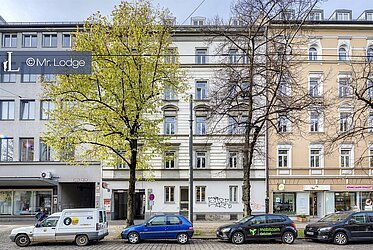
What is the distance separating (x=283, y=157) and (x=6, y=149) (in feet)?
82.4

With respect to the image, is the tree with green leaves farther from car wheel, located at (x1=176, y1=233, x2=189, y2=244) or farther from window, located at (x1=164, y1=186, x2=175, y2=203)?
window, located at (x1=164, y1=186, x2=175, y2=203)

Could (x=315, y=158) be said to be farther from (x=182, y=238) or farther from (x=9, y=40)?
(x=9, y=40)

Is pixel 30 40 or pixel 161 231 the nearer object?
pixel 161 231

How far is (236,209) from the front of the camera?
119ft

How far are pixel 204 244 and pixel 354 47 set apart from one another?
25.5m

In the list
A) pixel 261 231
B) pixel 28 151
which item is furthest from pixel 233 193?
pixel 28 151

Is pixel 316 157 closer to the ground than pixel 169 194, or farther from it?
farther from it

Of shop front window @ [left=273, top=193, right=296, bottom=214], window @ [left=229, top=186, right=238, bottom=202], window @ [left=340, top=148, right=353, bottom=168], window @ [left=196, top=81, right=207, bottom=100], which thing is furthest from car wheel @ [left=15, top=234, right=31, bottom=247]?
window @ [left=340, top=148, right=353, bottom=168]

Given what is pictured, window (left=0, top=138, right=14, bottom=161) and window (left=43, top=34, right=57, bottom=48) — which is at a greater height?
window (left=43, top=34, right=57, bottom=48)

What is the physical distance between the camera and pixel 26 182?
118ft

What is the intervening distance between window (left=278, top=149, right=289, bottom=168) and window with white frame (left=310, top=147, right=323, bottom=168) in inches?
85.2

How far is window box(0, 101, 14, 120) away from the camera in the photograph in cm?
3778

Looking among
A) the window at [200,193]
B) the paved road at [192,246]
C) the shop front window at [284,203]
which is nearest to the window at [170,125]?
the window at [200,193]

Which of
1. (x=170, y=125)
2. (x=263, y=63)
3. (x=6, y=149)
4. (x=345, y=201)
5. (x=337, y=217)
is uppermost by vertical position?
(x=263, y=63)
